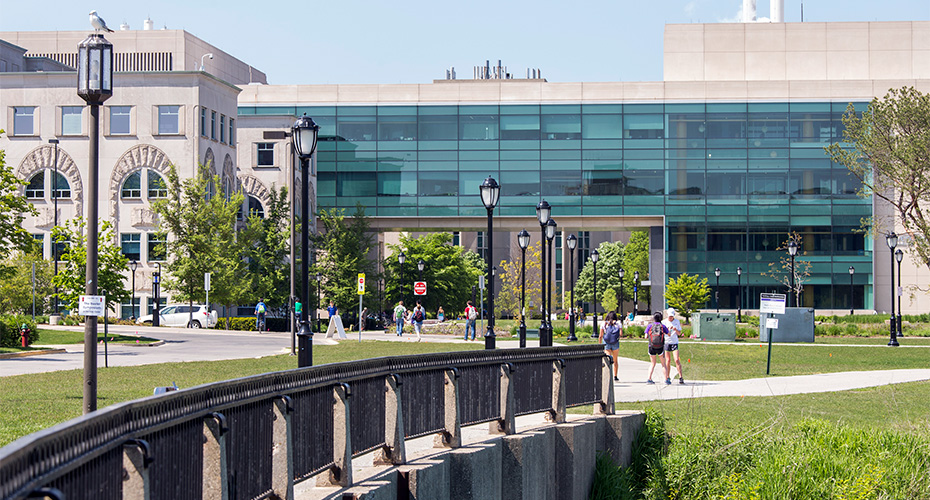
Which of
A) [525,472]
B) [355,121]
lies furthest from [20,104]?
[525,472]

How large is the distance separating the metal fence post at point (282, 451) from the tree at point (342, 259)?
57596 mm

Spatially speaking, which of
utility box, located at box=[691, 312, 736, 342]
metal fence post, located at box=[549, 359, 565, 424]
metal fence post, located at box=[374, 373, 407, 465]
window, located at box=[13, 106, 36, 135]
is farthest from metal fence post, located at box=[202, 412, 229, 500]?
window, located at box=[13, 106, 36, 135]

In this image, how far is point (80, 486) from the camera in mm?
4621

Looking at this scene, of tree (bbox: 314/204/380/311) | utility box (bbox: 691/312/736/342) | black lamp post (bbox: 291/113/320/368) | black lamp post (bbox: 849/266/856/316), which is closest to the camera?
black lamp post (bbox: 291/113/320/368)

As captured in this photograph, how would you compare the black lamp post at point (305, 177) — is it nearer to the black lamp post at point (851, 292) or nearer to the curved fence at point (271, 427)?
the curved fence at point (271, 427)

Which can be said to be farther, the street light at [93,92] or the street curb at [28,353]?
the street curb at [28,353]

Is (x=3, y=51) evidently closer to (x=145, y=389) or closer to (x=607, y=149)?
(x=607, y=149)

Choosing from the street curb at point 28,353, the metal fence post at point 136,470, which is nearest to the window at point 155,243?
the street curb at point 28,353

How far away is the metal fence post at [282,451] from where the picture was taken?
7.14 meters

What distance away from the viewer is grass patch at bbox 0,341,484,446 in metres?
13.9

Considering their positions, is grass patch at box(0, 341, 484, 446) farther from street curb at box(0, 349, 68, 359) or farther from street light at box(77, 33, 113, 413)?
street curb at box(0, 349, 68, 359)

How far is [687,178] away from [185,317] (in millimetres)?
35740

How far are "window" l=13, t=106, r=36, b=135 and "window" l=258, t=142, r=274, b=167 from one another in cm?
1545

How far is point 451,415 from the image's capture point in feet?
34.2
